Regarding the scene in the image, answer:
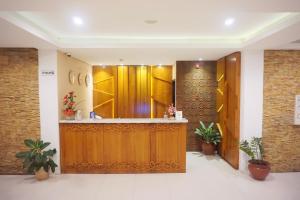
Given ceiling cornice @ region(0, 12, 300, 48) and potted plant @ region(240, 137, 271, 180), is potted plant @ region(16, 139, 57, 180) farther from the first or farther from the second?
potted plant @ region(240, 137, 271, 180)

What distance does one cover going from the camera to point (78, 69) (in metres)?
5.38

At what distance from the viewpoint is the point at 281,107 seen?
4164 millimetres

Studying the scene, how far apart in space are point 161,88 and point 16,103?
169 inches

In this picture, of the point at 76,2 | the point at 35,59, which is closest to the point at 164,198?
the point at 76,2

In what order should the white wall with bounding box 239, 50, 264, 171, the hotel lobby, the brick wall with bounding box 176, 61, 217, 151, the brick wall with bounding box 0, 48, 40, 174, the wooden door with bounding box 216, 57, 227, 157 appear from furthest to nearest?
the brick wall with bounding box 176, 61, 217, 151 < the wooden door with bounding box 216, 57, 227, 157 < the white wall with bounding box 239, 50, 264, 171 < the brick wall with bounding box 0, 48, 40, 174 < the hotel lobby

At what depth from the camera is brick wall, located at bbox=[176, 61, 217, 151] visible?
221 inches

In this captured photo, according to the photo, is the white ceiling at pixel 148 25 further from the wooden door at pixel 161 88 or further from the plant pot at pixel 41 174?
the wooden door at pixel 161 88

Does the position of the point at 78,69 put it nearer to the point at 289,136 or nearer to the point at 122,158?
the point at 122,158

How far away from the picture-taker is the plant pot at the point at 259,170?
12.3 feet

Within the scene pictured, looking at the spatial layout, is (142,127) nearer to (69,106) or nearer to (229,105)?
(69,106)

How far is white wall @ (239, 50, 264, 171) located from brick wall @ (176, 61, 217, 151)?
1479mm

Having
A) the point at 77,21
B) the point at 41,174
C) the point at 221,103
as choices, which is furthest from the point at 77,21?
the point at 221,103

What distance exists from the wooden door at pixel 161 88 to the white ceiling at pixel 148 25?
9.12ft

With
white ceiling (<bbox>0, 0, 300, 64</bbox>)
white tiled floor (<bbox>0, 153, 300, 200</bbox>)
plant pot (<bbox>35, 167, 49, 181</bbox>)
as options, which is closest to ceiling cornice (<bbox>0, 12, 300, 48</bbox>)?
white ceiling (<bbox>0, 0, 300, 64</bbox>)
